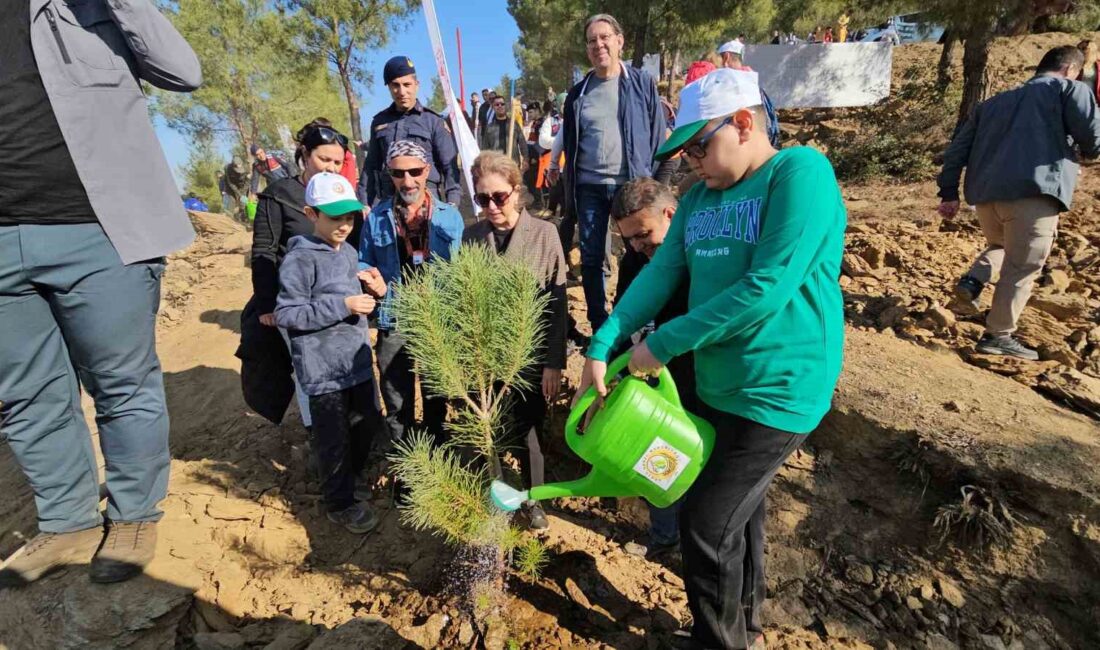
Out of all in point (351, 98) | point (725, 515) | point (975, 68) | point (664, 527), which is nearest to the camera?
point (725, 515)

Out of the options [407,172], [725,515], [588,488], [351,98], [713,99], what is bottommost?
[725,515]

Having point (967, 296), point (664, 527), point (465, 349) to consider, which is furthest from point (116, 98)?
point (967, 296)

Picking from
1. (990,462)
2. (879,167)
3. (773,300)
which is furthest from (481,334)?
(879,167)

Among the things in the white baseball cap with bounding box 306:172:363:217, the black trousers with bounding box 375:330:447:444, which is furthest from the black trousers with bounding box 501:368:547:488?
the white baseball cap with bounding box 306:172:363:217

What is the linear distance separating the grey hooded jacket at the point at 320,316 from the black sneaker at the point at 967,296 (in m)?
4.23

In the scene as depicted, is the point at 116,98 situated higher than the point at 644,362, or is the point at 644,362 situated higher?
the point at 116,98

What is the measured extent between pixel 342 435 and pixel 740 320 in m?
1.99

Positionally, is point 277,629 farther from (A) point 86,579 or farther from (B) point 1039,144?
(B) point 1039,144

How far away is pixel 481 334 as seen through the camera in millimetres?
1950

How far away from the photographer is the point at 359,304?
2.41 metres

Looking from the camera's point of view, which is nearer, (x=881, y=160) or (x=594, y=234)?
(x=594, y=234)

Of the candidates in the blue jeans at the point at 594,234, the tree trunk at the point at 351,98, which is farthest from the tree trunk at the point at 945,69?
the tree trunk at the point at 351,98

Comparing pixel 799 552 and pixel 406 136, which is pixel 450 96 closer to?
pixel 406 136

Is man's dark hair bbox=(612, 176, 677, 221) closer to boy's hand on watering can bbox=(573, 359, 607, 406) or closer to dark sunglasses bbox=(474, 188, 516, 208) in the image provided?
dark sunglasses bbox=(474, 188, 516, 208)
